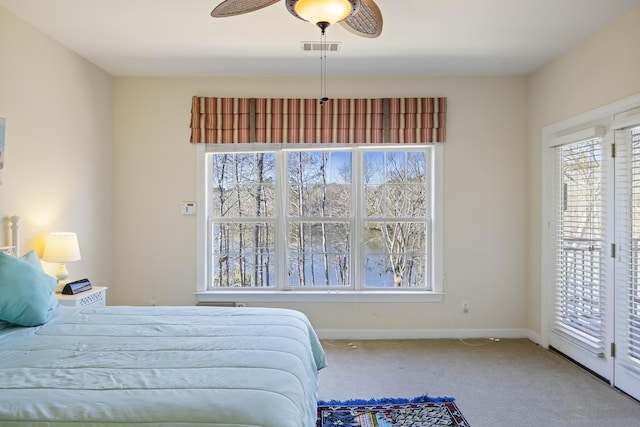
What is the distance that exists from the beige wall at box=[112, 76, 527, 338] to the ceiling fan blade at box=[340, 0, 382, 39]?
1.85 metres

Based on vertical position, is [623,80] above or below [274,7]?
below

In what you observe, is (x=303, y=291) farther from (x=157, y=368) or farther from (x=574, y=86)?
(x=574, y=86)

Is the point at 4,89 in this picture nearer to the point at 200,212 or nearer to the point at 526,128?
the point at 200,212

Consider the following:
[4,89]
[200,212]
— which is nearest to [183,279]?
[200,212]

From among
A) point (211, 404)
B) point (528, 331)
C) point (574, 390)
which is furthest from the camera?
point (528, 331)

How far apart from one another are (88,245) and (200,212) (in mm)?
1023

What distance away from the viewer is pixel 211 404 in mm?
1300

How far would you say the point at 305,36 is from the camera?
10.0 feet

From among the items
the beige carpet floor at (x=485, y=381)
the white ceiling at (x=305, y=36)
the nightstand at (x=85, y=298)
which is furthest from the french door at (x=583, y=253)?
the nightstand at (x=85, y=298)

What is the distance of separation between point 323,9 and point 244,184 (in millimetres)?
2511

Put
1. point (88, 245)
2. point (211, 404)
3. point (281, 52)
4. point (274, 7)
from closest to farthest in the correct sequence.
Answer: point (211, 404) < point (274, 7) < point (281, 52) < point (88, 245)

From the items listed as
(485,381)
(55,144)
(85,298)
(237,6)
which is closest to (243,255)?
(85,298)

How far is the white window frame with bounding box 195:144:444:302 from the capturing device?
3939 mm

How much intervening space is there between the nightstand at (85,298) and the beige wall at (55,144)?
392 mm
